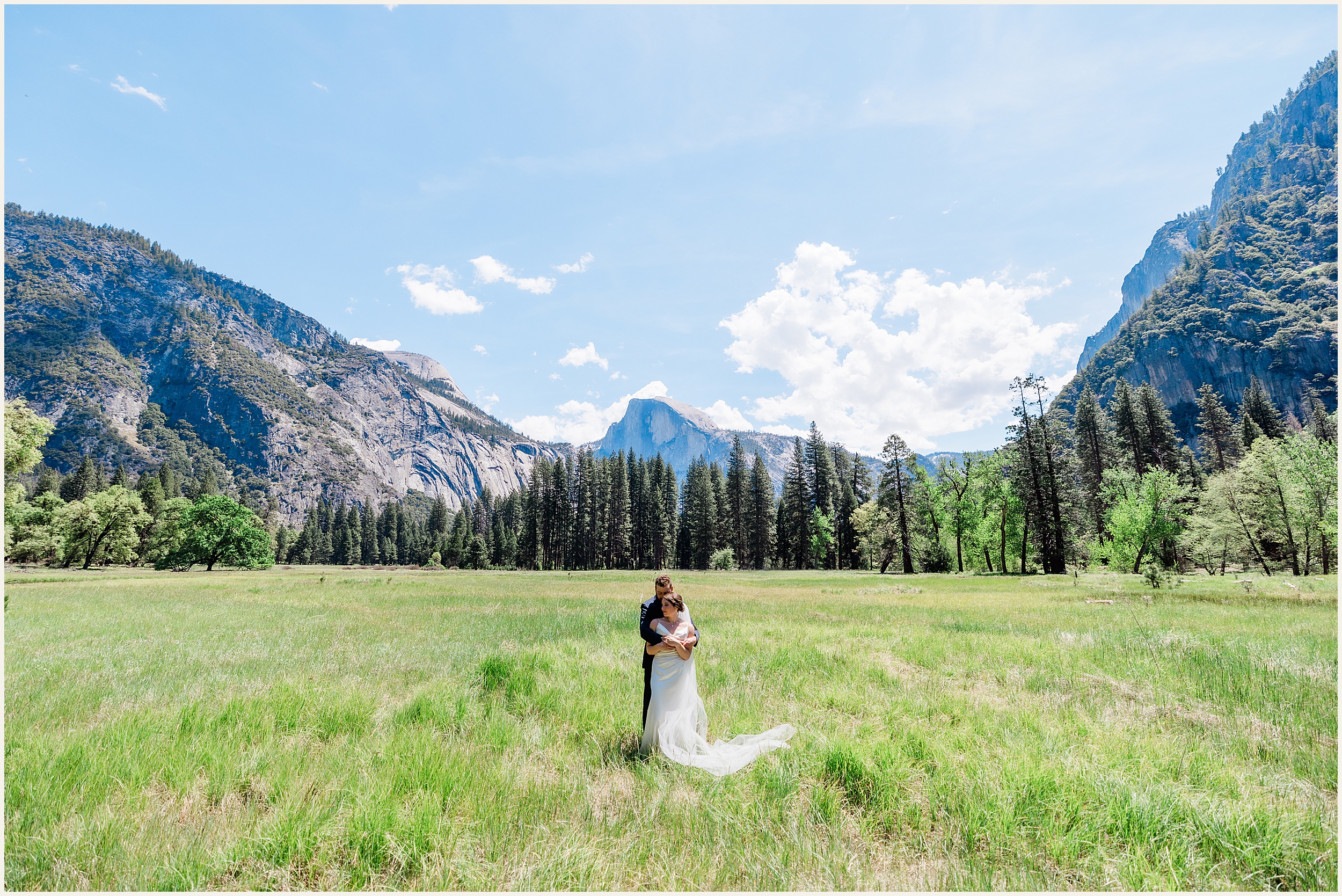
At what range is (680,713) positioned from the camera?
7633 mm

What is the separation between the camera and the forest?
4169 cm

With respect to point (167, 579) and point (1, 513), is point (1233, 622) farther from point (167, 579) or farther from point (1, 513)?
point (167, 579)

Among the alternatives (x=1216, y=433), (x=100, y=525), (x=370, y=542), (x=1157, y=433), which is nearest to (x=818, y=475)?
(x=1157, y=433)

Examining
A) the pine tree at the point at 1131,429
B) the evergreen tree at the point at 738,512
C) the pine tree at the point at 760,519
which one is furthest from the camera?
the evergreen tree at the point at 738,512

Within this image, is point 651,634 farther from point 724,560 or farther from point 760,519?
point 760,519

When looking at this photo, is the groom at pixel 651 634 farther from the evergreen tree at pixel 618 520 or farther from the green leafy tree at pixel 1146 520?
the evergreen tree at pixel 618 520

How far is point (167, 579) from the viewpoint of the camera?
45000 millimetres

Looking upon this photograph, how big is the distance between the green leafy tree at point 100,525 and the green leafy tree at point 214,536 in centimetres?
654

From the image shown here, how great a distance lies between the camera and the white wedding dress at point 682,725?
734cm

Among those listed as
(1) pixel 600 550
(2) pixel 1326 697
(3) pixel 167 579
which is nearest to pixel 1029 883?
(2) pixel 1326 697

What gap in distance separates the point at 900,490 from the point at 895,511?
4177 mm

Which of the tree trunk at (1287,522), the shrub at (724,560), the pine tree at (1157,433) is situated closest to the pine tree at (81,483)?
the shrub at (724,560)

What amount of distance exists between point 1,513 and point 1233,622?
27.9m

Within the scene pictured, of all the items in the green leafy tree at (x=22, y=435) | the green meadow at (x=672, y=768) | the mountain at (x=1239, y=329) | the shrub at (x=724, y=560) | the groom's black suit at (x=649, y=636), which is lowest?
the shrub at (x=724, y=560)
